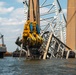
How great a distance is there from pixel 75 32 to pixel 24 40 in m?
27.4

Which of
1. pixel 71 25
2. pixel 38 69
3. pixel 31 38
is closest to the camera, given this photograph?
pixel 38 69

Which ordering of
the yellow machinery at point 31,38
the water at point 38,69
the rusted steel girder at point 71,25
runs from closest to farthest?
1. the water at point 38,69
2. the yellow machinery at point 31,38
3. the rusted steel girder at point 71,25

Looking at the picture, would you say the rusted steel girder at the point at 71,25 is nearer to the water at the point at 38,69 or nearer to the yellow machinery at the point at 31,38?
the yellow machinery at the point at 31,38

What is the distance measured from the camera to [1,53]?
145625 mm

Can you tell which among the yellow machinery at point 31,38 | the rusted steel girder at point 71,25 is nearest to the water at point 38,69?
the yellow machinery at point 31,38

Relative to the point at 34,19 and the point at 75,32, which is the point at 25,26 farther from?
the point at 75,32

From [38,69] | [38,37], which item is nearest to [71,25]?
[38,37]

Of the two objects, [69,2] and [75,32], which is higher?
[69,2]

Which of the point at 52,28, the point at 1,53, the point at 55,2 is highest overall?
the point at 55,2

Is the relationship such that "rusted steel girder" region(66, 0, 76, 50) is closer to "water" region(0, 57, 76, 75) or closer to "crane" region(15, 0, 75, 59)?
"crane" region(15, 0, 75, 59)

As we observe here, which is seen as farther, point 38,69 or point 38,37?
point 38,37

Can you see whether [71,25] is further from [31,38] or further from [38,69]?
[38,69]

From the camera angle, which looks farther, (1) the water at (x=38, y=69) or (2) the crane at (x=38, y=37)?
(2) the crane at (x=38, y=37)

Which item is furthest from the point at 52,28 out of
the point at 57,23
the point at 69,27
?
the point at 69,27
